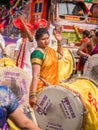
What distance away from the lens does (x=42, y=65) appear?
5801mm

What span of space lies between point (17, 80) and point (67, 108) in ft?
5.45

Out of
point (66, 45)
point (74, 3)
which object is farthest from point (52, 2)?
point (66, 45)

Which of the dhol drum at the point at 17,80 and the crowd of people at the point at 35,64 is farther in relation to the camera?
the dhol drum at the point at 17,80

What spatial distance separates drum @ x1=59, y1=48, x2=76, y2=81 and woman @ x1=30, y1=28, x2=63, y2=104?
Answer: 464 cm

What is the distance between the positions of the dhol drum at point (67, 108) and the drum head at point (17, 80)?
1139mm

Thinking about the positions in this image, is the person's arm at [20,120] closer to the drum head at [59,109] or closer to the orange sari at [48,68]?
the drum head at [59,109]

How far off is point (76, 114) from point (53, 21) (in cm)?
1061

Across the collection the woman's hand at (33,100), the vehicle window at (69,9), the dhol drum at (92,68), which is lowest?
the woman's hand at (33,100)

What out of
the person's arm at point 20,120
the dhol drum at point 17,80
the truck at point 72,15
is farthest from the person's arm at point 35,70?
the truck at point 72,15

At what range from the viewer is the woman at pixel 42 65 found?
5.70 metres

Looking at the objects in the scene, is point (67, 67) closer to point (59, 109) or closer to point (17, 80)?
point (17, 80)

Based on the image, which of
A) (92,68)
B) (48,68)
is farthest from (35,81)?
(92,68)

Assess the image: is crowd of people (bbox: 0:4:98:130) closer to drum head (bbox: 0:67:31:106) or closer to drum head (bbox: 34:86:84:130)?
drum head (bbox: 34:86:84:130)

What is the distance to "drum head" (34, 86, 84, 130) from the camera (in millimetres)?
5422
